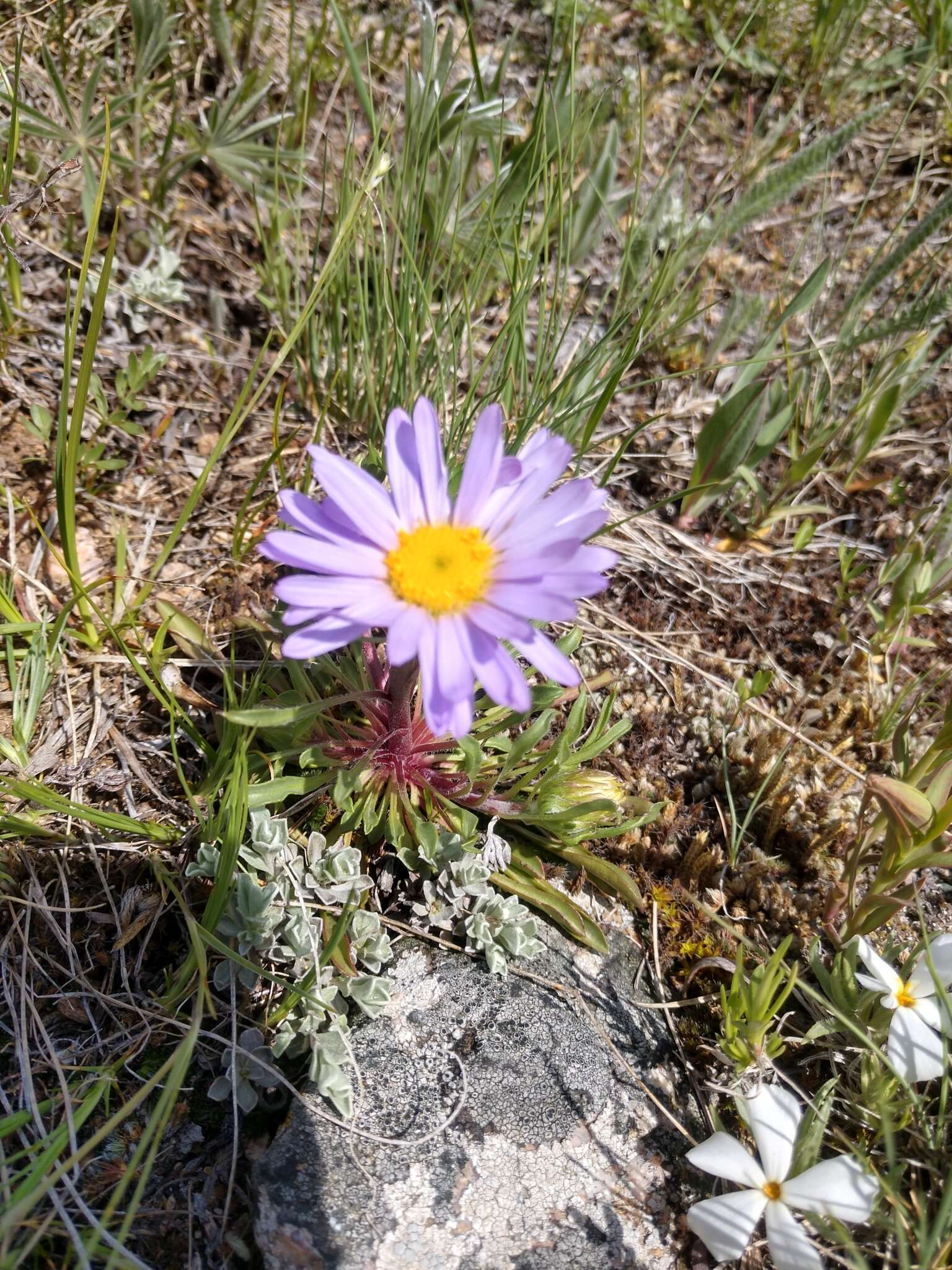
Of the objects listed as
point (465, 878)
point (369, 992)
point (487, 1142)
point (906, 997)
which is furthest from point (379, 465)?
point (906, 997)

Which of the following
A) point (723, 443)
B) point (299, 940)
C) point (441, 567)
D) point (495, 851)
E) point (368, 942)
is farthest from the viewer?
point (723, 443)

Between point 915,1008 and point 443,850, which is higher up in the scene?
point 915,1008

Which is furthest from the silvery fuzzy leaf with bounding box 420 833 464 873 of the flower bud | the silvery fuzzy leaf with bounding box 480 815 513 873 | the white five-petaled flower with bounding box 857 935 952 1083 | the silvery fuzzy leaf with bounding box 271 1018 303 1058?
the white five-petaled flower with bounding box 857 935 952 1083

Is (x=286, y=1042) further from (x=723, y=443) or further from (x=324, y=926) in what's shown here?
(x=723, y=443)

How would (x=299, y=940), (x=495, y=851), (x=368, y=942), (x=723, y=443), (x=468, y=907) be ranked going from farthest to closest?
1. (x=723, y=443)
2. (x=495, y=851)
3. (x=468, y=907)
4. (x=368, y=942)
5. (x=299, y=940)

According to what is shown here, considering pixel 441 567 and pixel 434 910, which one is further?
pixel 434 910

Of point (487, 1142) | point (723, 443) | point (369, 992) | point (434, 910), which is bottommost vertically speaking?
point (487, 1142)

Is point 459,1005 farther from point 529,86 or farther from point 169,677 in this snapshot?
point 529,86
